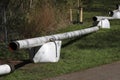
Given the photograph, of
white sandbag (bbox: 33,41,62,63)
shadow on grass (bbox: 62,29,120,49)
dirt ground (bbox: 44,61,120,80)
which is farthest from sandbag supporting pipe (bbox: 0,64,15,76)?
shadow on grass (bbox: 62,29,120,49)

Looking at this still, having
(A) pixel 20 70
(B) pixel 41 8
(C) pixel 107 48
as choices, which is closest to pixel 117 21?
(B) pixel 41 8

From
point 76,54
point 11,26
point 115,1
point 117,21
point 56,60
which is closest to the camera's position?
point 56,60

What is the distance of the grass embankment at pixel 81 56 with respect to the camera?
8.33 metres

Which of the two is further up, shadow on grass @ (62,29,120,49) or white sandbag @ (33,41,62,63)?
white sandbag @ (33,41,62,63)

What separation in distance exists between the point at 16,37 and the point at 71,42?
6.19 feet

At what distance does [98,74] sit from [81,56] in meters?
2.03

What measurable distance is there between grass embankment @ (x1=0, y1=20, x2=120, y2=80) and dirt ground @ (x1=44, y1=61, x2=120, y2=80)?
0.90 feet

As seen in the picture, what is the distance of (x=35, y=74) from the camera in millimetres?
8219

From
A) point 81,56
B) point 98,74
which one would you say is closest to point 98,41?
point 81,56

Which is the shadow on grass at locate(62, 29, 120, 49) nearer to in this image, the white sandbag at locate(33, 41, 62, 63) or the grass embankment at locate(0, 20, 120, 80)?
the grass embankment at locate(0, 20, 120, 80)

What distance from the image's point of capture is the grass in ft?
27.3

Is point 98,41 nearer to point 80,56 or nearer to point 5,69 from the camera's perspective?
point 80,56

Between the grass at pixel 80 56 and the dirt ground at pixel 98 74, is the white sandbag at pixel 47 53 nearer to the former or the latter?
the grass at pixel 80 56

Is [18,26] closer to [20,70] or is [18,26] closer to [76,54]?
[76,54]
